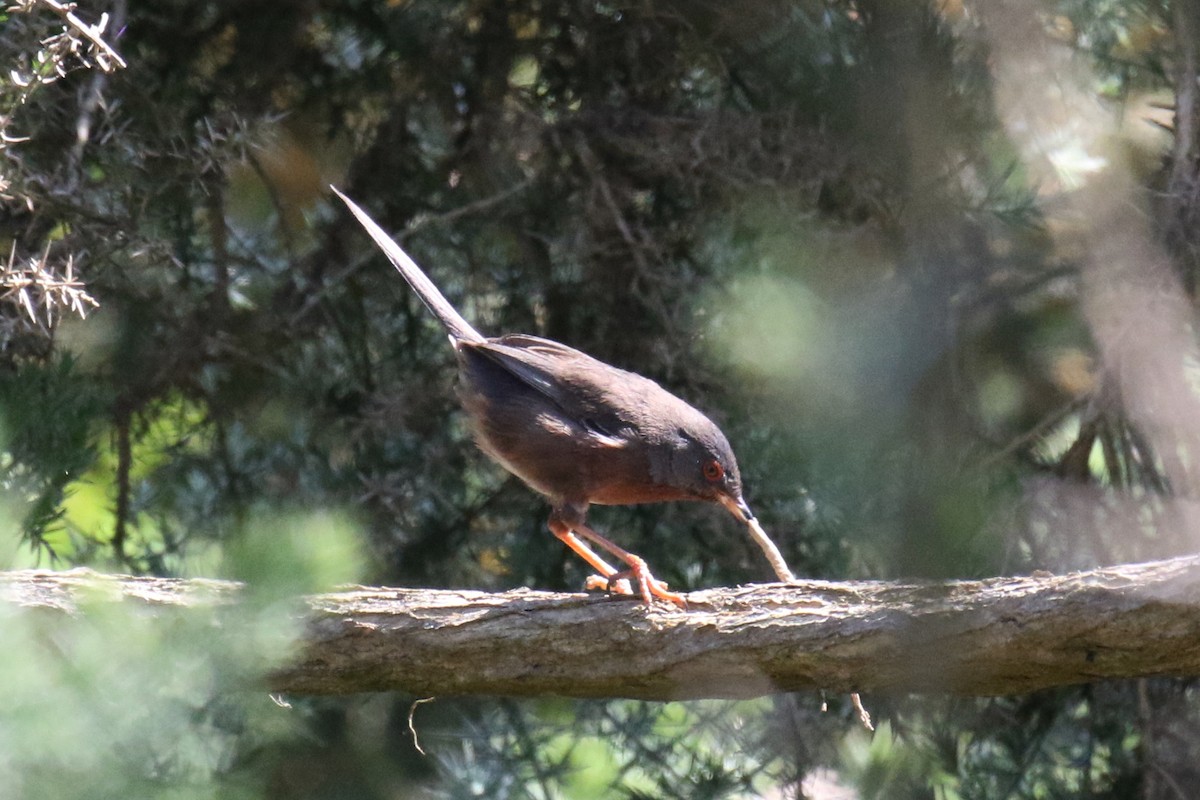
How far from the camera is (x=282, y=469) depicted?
5109 mm

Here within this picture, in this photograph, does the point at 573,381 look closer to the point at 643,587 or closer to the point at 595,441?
the point at 595,441

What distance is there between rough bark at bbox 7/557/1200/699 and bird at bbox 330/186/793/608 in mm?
672

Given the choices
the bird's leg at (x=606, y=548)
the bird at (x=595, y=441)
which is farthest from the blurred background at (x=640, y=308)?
the bird's leg at (x=606, y=548)

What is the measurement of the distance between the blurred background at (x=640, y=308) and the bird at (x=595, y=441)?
326mm

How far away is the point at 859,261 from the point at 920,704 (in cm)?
160

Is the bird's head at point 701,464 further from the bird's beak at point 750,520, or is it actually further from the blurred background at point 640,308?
the blurred background at point 640,308

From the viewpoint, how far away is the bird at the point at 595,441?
4098 millimetres

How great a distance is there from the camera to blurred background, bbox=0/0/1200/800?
11.3ft

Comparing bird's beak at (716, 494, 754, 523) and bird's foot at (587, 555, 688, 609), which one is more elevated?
bird's beak at (716, 494, 754, 523)

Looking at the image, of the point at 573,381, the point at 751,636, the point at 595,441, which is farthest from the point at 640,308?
the point at 751,636

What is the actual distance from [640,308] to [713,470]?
1.14 metres

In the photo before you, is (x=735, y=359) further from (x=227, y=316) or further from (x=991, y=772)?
(x=227, y=316)

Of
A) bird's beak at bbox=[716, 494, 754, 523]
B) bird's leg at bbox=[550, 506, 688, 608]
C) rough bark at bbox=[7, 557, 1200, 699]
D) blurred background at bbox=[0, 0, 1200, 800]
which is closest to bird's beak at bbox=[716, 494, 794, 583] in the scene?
bird's beak at bbox=[716, 494, 754, 523]

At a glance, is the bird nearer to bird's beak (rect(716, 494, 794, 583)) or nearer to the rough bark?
bird's beak (rect(716, 494, 794, 583))
